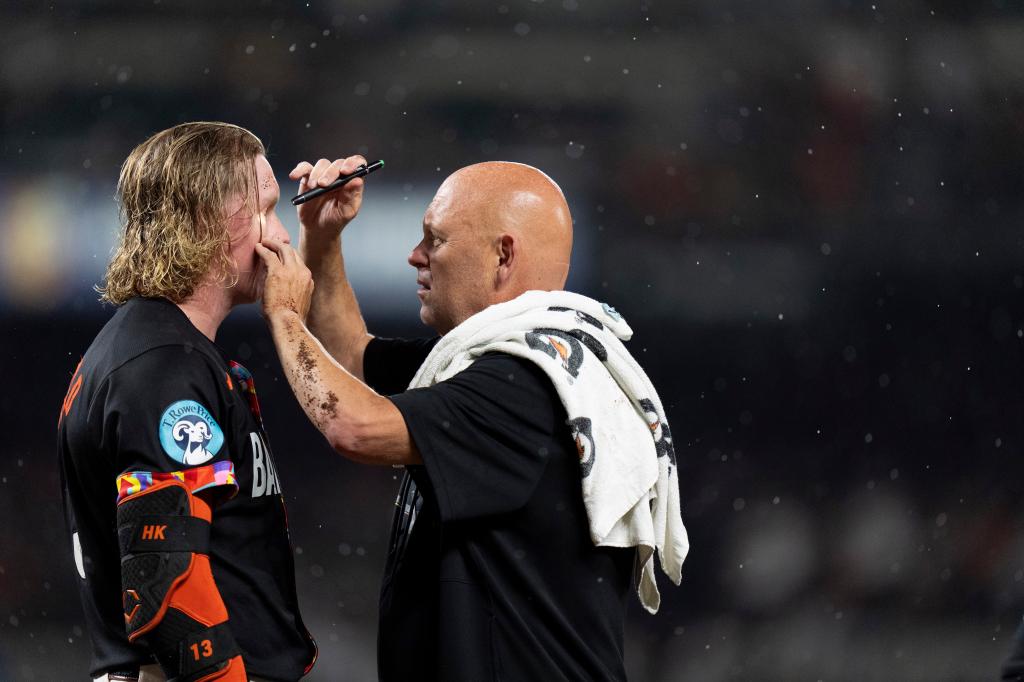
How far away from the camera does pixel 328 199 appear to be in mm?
2182

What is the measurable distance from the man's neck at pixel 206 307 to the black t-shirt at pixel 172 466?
0.15ft

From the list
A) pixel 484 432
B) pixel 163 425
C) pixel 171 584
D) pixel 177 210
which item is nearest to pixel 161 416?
pixel 163 425

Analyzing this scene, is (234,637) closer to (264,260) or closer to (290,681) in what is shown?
(290,681)

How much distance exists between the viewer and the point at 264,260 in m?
1.73

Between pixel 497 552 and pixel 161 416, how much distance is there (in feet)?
1.93

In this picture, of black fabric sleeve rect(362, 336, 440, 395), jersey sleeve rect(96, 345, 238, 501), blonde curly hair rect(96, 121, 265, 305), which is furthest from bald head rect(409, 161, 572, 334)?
jersey sleeve rect(96, 345, 238, 501)

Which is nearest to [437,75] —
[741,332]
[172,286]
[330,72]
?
[330,72]

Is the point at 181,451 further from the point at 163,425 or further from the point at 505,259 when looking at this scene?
the point at 505,259

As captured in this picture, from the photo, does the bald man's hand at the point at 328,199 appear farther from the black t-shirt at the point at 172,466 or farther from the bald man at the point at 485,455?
the black t-shirt at the point at 172,466

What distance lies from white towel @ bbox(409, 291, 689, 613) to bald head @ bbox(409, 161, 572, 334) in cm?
9

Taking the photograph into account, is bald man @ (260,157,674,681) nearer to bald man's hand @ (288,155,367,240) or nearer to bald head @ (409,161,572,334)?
bald head @ (409,161,572,334)

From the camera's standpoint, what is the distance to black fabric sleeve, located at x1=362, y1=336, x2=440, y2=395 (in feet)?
7.43

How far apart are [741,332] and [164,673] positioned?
1.66 meters

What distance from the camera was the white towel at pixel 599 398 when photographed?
175 centimetres
